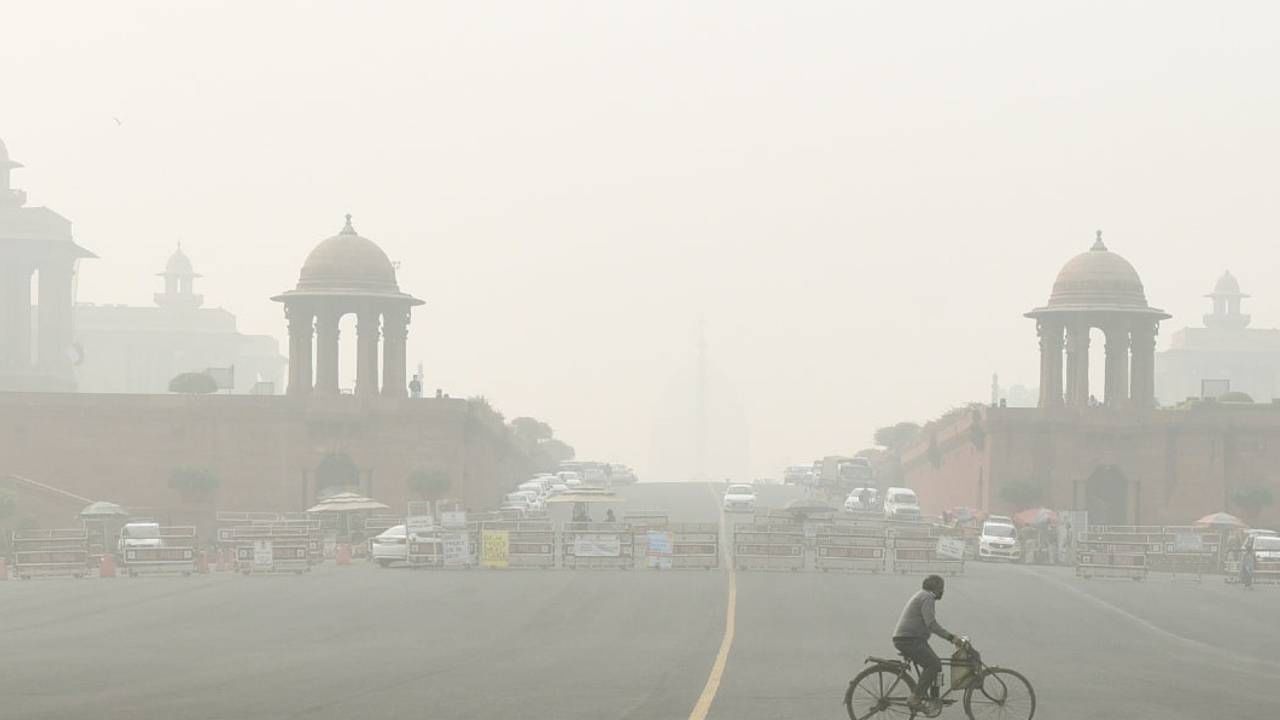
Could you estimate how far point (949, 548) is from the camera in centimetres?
5922

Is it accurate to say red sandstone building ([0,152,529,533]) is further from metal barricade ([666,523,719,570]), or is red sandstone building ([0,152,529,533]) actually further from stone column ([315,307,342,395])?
metal barricade ([666,523,719,570])

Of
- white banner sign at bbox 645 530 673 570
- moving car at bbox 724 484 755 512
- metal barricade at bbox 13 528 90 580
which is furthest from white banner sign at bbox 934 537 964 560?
moving car at bbox 724 484 755 512

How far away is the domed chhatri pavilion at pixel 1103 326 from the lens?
93625 millimetres

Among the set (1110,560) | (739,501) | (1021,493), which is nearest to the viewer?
(1110,560)

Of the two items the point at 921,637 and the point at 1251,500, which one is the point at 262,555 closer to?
the point at 921,637

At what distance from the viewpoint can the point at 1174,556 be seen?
65688 mm

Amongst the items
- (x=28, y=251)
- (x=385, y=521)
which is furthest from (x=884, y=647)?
(x=28, y=251)

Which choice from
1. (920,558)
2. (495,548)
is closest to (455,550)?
(495,548)

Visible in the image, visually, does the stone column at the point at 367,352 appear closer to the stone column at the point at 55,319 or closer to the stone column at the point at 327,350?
the stone column at the point at 327,350

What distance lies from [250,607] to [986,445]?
53980mm

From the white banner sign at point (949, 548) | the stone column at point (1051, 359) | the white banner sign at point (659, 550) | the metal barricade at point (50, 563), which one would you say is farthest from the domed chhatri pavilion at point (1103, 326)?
the metal barricade at point (50, 563)

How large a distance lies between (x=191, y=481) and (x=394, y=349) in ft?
41.8

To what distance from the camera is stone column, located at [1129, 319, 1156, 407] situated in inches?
3688

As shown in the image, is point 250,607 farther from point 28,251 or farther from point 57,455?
point 28,251
